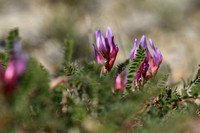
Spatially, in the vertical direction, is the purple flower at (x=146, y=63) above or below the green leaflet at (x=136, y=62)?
above

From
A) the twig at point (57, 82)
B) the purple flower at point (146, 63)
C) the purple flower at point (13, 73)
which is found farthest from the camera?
the purple flower at point (146, 63)

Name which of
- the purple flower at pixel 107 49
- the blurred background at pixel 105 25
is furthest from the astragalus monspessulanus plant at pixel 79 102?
the blurred background at pixel 105 25

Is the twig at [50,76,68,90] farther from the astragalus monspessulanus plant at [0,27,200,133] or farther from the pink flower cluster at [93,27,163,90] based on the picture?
the pink flower cluster at [93,27,163,90]

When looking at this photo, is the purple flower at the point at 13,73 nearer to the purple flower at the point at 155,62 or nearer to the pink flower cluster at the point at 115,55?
the pink flower cluster at the point at 115,55

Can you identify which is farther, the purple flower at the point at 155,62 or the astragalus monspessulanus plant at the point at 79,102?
the purple flower at the point at 155,62

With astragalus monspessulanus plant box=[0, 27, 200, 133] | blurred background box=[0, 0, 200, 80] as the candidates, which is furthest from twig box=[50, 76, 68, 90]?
blurred background box=[0, 0, 200, 80]

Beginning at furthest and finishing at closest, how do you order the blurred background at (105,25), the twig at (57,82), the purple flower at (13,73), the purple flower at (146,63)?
1. the blurred background at (105,25)
2. the purple flower at (146,63)
3. the twig at (57,82)
4. the purple flower at (13,73)

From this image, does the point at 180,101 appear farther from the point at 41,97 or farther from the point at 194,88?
the point at 41,97

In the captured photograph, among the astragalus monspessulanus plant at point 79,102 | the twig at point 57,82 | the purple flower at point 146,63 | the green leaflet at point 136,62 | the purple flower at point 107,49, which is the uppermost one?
the purple flower at point 107,49

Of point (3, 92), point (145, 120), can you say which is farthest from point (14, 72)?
point (145, 120)
